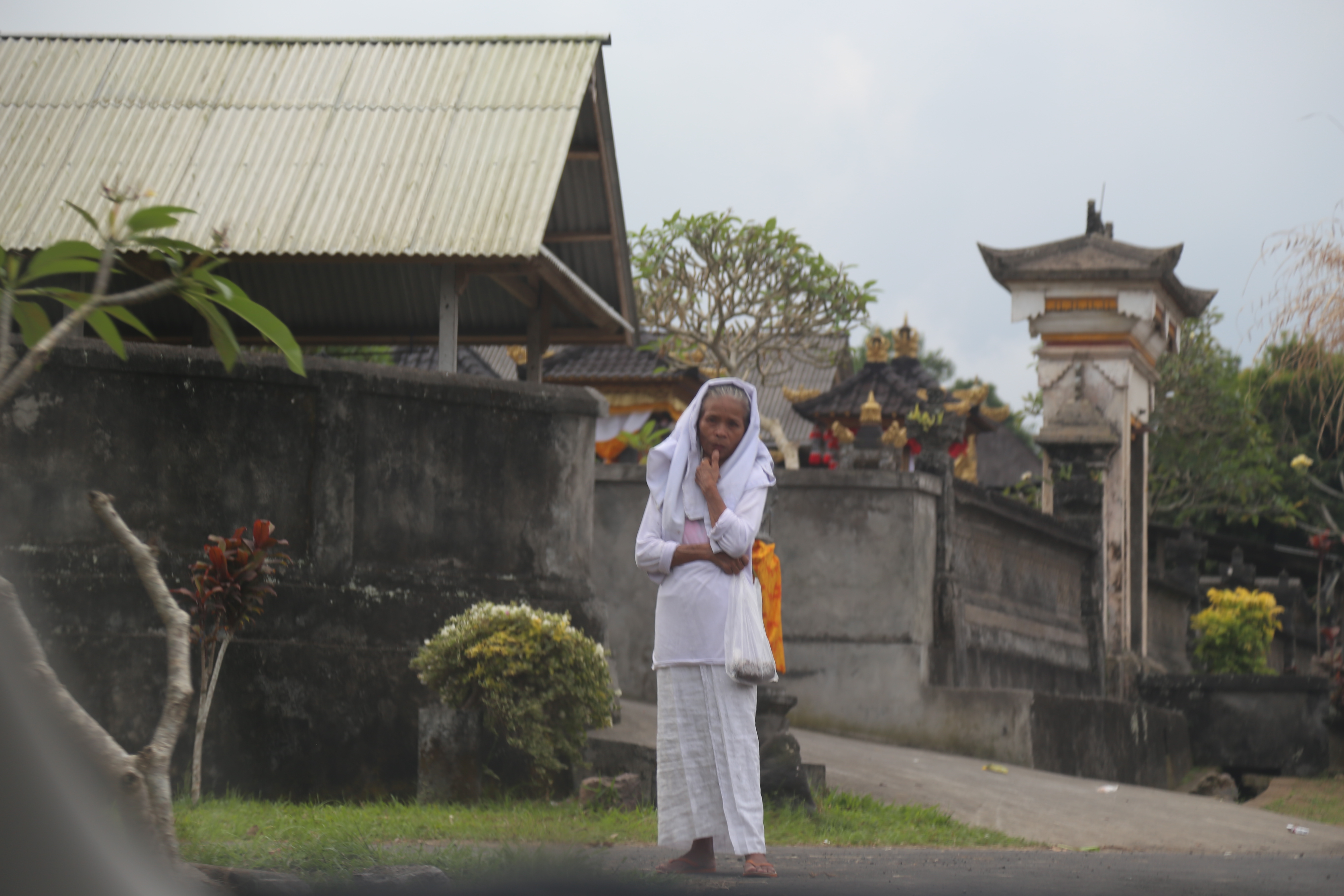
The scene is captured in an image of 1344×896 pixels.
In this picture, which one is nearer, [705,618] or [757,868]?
[757,868]

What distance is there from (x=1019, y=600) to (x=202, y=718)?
781 cm

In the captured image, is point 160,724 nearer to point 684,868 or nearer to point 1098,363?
point 684,868

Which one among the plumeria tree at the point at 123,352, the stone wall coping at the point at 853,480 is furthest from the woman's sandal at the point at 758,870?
the stone wall coping at the point at 853,480

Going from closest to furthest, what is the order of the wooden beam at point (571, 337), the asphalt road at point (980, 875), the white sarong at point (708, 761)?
the asphalt road at point (980, 875)
the white sarong at point (708, 761)
the wooden beam at point (571, 337)

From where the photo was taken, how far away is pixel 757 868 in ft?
14.8

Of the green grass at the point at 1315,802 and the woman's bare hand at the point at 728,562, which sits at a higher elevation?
the woman's bare hand at the point at 728,562

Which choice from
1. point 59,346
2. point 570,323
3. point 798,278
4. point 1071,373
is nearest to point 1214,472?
point 798,278

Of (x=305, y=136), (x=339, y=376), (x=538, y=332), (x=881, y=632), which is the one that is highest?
(x=305, y=136)

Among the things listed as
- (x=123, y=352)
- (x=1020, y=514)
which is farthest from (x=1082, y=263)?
(x=123, y=352)

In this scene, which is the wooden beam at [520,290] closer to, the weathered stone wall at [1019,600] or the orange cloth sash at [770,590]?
the weathered stone wall at [1019,600]

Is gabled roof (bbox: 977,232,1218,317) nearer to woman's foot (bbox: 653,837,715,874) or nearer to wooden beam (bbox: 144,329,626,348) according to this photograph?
wooden beam (bbox: 144,329,626,348)

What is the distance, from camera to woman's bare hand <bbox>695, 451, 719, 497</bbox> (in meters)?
4.94

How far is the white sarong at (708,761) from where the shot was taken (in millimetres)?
4703

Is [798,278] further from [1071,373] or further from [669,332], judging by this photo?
[1071,373]
